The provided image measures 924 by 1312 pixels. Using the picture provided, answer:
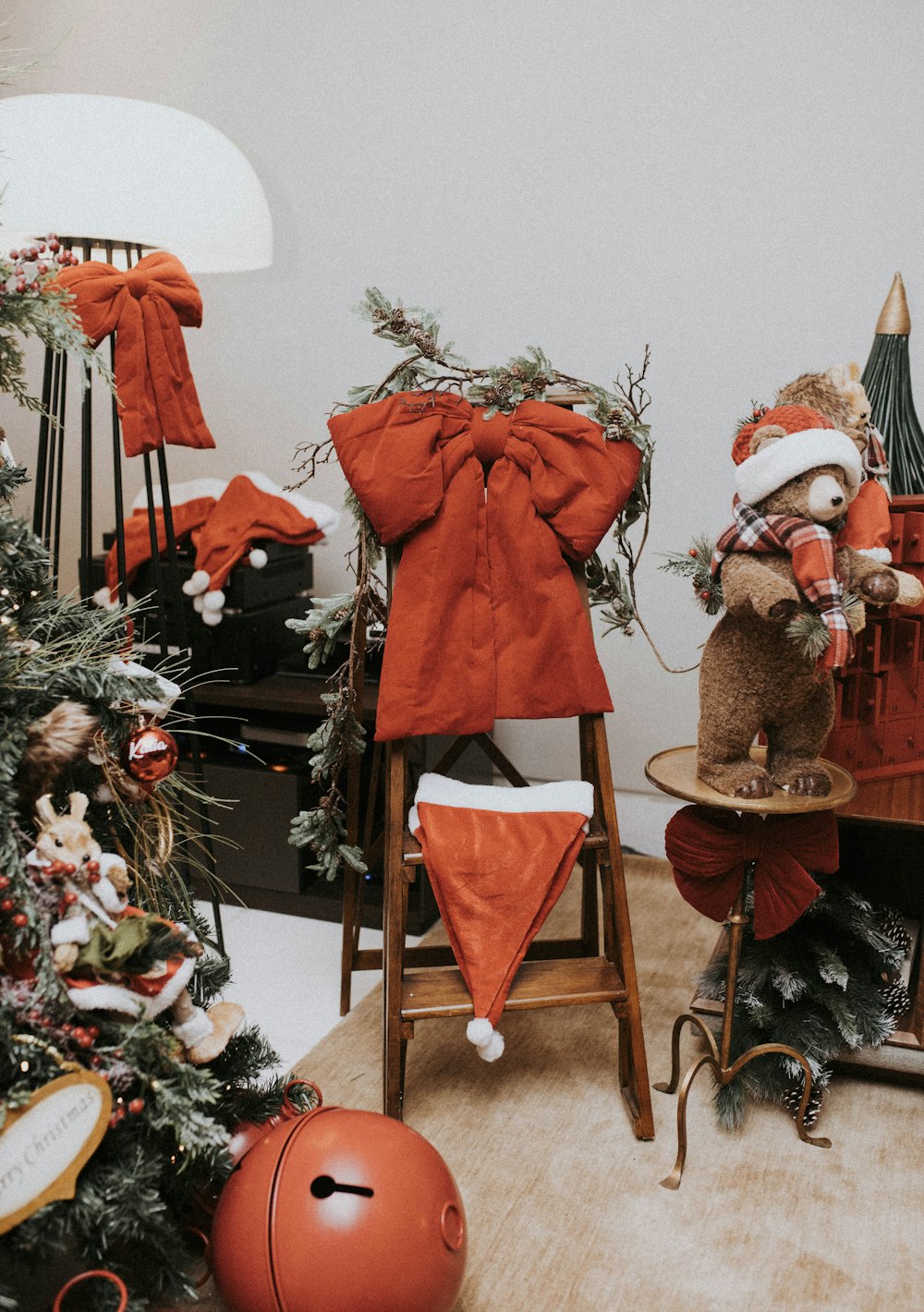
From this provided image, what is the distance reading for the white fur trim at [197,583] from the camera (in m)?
2.50

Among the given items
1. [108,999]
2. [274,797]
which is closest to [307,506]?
[274,797]

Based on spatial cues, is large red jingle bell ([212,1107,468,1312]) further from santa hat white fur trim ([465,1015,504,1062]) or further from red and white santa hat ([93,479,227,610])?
red and white santa hat ([93,479,227,610])

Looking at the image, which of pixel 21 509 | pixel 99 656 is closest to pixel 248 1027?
pixel 99 656

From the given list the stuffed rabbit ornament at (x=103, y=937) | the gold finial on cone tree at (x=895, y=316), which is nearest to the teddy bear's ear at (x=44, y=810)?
the stuffed rabbit ornament at (x=103, y=937)

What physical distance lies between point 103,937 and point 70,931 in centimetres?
4

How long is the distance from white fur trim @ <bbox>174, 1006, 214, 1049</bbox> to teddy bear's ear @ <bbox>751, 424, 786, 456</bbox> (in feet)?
3.69

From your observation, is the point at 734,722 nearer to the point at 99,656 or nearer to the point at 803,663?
the point at 803,663

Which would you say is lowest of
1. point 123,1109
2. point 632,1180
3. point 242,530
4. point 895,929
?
point 632,1180

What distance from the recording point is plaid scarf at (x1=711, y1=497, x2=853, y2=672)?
1.52m

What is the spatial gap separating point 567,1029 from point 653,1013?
6.9 inches

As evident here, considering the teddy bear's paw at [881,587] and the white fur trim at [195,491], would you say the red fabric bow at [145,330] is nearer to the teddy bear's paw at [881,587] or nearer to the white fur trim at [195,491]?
the white fur trim at [195,491]

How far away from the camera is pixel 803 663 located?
1.69 m

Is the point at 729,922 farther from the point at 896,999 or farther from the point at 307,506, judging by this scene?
the point at 307,506

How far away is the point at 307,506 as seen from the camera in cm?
261
